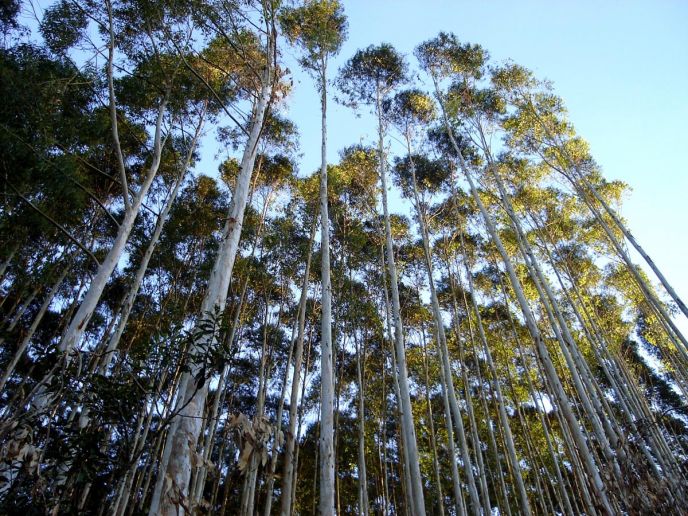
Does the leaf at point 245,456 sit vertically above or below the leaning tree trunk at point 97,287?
below

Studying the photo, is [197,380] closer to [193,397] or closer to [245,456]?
[193,397]

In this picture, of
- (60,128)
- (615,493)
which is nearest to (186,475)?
A: (615,493)

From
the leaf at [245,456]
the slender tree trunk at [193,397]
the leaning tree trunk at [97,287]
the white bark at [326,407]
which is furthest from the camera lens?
the leaning tree trunk at [97,287]

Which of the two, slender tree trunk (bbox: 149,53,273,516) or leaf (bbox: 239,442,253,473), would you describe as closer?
leaf (bbox: 239,442,253,473)

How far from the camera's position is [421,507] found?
5.11m

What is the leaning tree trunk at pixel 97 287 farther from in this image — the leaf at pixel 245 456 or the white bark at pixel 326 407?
the white bark at pixel 326 407

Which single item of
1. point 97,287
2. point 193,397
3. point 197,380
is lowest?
point 193,397

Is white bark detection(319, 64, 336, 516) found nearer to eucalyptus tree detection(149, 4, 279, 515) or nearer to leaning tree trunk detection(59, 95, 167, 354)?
eucalyptus tree detection(149, 4, 279, 515)

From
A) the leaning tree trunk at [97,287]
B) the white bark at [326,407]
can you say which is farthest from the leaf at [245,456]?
the white bark at [326,407]

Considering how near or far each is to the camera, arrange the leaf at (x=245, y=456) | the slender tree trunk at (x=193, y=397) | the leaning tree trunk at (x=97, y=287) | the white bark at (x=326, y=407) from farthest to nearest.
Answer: the leaning tree trunk at (x=97, y=287) < the white bark at (x=326, y=407) < the slender tree trunk at (x=193, y=397) < the leaf at (x=245, y=456)

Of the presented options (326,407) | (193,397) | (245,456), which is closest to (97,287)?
(326,407)

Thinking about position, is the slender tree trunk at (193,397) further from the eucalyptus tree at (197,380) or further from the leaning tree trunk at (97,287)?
the leaning tree trunk at (97,287)

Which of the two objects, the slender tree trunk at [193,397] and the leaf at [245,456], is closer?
the leaf at [245,456]

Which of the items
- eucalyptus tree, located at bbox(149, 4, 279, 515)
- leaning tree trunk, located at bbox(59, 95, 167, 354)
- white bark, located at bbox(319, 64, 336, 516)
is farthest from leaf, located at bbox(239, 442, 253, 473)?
white bark, located at bbox(319, 64, 336, 516)
